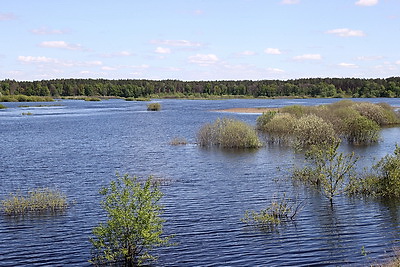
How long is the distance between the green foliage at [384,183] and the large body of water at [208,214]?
1.22m

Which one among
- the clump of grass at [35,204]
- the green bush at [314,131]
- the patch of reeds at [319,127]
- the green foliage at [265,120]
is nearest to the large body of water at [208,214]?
the clump of grass at [35,204]

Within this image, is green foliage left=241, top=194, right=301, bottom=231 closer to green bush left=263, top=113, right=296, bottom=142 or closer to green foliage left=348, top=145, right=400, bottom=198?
green foliage left=348, top=145, right=400, bottom=198

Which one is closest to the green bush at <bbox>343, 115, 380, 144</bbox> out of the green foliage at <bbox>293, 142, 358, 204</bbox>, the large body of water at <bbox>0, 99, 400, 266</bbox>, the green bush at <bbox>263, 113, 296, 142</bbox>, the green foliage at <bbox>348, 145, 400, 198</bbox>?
the large body of water at <bbox>0, 99, 400, 266</bbox>

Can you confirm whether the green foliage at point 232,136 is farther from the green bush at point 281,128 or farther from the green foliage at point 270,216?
the green foliage at point 270,216

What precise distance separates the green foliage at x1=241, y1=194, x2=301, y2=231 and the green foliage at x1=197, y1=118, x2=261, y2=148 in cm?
2376

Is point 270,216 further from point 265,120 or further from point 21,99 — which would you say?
point 21,99

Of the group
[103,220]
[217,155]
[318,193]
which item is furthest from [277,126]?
[103,220]

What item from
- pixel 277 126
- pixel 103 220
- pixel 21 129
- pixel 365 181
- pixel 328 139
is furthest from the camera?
pixel 21 129

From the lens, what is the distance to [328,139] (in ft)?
159

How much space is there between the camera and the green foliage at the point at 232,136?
49406 mm

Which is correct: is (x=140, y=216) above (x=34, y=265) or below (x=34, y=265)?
above

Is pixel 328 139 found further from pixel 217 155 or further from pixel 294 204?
pixel 294 204

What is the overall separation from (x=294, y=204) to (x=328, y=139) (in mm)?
23271

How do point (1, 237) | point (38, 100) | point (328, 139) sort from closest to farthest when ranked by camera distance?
point (1, 237) < point (328, 139) < point (38, 100)
